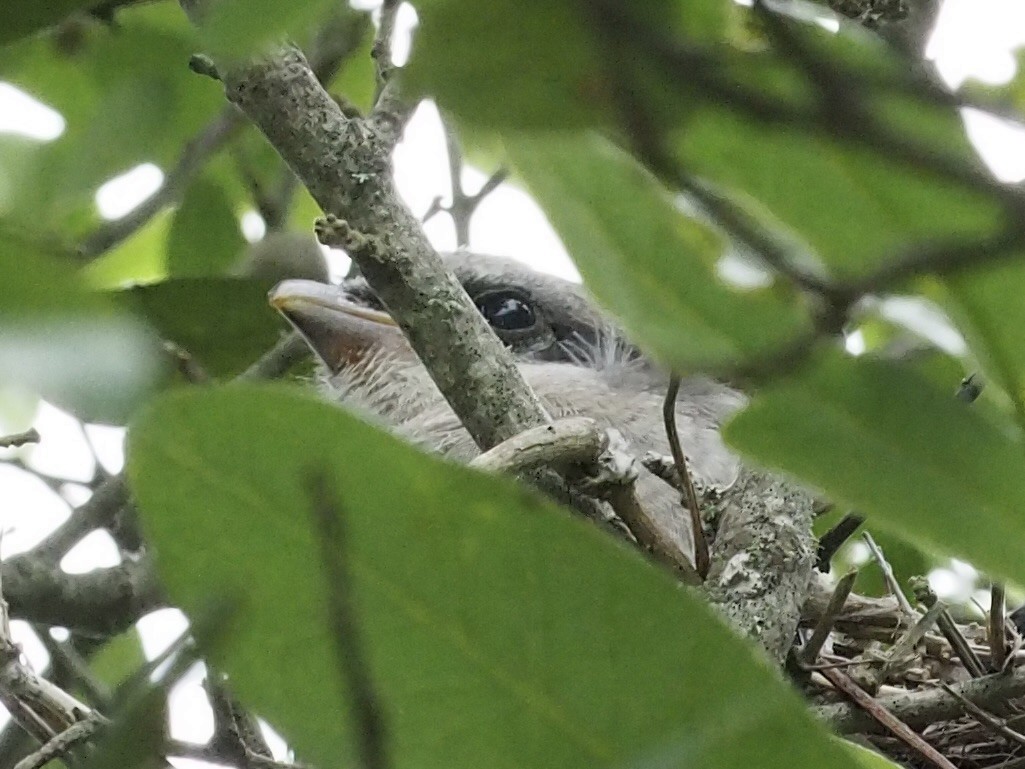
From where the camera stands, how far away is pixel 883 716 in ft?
3.24

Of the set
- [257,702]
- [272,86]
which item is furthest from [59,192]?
[257,702]

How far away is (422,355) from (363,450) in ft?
1.68

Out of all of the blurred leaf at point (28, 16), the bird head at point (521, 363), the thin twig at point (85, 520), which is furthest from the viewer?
the bird head at point (521, 363)

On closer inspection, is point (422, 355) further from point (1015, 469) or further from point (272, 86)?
point (1015, 469)

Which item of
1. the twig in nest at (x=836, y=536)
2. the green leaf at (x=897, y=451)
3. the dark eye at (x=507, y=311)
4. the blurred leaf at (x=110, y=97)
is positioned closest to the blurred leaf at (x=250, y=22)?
the green leaf at (x=897, y=451)

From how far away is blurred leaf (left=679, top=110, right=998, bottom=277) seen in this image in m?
0.29

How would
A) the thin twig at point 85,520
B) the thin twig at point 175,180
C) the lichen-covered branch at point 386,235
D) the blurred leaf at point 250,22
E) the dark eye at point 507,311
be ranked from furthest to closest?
the dark eye at point 507,311
the thin twig at point 85,520
the thin twig at point 175,180
the lichen-covered branch at point 386,235
the blurred leaf at point 250,22

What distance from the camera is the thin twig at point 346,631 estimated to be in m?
0.29

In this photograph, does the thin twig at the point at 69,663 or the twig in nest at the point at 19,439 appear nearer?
the twig in nest at the point at 19,439

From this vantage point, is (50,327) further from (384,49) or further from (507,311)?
(507,311)

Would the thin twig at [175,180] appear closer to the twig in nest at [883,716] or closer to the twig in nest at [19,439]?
the twig in nest at [19,439]

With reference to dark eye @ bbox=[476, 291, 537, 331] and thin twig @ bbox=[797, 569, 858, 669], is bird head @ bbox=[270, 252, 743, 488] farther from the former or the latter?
thin twig @ bbox=[797, 569, 858, 669]

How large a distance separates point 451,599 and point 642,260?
0.09 meters

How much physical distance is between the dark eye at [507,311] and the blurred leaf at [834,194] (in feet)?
4.42
